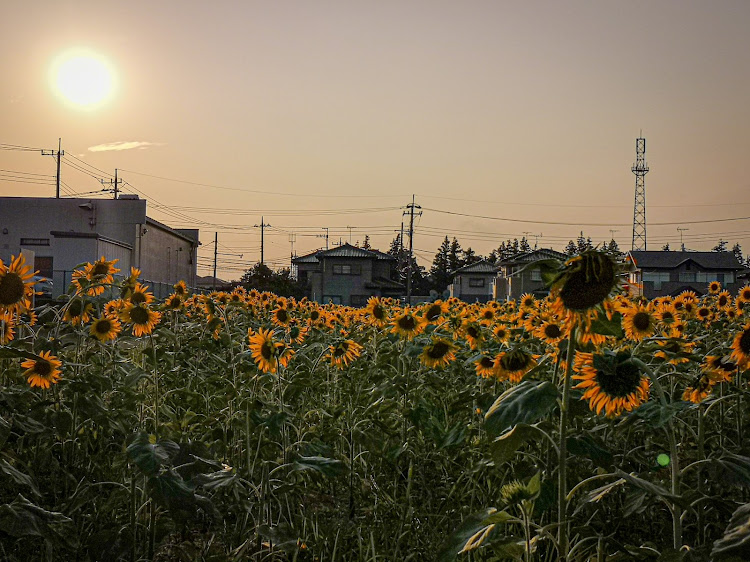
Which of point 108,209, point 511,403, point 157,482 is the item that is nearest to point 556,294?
point 511,403

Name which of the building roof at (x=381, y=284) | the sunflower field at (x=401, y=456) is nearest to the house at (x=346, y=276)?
the building roof at (x=381, y=284)

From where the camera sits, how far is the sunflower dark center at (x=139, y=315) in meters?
4.73

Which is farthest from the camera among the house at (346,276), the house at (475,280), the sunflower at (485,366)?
the house at (475,280)

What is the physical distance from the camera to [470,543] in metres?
2.03

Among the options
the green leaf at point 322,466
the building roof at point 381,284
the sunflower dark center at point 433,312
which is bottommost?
the green leaf at point 322,466

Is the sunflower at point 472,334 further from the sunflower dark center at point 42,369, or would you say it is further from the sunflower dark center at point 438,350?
the sunflower dark center at point 42,369

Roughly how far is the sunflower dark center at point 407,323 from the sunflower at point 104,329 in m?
1.77

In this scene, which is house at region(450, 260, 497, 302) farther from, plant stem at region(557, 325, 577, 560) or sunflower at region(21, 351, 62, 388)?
plant stem at region(557, 325, 577, 560)

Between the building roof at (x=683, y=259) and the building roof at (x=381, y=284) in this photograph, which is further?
the building roof at (x=381, y=284)

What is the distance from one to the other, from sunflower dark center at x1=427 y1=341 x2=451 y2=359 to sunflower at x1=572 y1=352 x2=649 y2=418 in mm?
1941

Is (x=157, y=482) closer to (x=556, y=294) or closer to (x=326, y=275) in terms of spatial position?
(x=556, y=294)

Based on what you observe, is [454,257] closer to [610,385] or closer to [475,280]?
[475,280]

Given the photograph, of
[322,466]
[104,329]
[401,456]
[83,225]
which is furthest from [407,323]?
[83,225]

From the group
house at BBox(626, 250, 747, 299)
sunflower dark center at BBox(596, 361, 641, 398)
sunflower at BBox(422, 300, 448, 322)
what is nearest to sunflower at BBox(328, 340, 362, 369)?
sunflower at BBox(422, 300, 448, 322)
